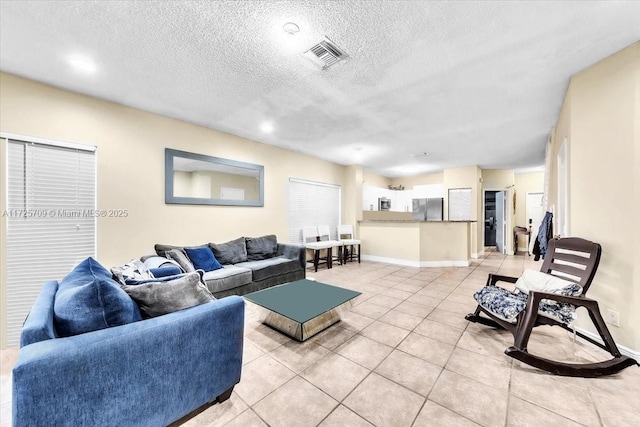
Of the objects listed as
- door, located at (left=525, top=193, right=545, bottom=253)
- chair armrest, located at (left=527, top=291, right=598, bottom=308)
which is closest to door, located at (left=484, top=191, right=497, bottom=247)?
door, located at (left=525, top=193, right=545, bottom=253)

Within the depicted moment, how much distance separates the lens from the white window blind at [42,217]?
7.90ft

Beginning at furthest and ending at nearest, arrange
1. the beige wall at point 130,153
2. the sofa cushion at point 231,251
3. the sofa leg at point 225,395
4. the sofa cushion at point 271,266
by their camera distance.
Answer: the sofa cushion at point 231,251, the sofa cushion at point 271,266, the beige wall at point 130,153, the sofa leg at point 225,395

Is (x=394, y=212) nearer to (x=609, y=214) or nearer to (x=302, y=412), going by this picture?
(x=609, y=214)

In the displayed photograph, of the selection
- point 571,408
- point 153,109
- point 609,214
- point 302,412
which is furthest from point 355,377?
point 153,109

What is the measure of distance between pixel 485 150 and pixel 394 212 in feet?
10.5

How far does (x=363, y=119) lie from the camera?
141 inches

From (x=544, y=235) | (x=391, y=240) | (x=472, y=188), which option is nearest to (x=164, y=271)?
(x=391, y=240)

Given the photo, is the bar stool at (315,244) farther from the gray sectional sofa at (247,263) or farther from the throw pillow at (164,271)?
the throw pillow at (164,271)

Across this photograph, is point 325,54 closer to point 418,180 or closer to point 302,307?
point 302,307

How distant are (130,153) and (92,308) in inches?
103

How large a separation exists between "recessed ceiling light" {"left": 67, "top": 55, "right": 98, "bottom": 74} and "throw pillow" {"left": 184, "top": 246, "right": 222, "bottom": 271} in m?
2.18

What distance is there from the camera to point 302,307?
2.32m

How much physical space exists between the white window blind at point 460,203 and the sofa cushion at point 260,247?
5.35m

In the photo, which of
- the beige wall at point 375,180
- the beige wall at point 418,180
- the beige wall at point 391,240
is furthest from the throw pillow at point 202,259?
the beige wall at point 418,180
